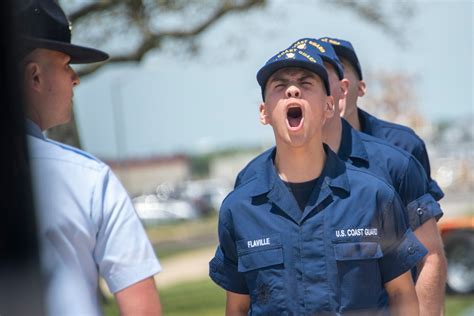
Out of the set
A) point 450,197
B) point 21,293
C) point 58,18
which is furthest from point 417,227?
point 450,197

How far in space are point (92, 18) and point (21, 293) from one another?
778 centimetres

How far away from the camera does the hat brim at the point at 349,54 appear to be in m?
3.33

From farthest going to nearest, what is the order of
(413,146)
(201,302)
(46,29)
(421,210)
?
(201,302)
(413,146)
(421,210)
(46,29)

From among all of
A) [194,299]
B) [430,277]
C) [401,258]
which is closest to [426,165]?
[430,277]

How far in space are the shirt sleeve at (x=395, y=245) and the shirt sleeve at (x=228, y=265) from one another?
0.36 metres

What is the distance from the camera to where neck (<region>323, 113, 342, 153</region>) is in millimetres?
2982

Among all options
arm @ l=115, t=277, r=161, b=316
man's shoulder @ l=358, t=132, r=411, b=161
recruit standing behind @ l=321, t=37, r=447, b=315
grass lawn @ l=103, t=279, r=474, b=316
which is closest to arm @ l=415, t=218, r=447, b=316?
recruit standing behind @ l=321, t=37, r=447, b=315

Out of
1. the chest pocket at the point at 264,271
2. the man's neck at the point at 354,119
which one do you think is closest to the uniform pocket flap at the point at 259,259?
the chest pocket at the point at 264,271

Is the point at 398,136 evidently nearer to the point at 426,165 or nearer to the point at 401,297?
the point at 426,165

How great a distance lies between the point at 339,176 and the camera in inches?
97.4

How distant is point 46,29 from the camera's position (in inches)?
81.0

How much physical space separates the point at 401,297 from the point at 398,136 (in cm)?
108

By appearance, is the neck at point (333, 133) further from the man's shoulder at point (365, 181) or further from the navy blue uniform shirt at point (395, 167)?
the man's shoulder at point (365, 181)

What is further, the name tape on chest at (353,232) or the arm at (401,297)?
the arm at (401,297)
